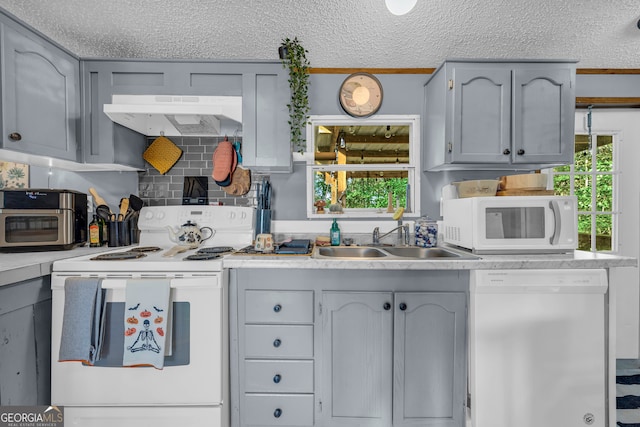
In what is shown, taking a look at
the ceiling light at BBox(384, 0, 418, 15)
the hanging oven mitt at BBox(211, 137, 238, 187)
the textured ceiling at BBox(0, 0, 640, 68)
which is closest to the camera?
the ceiling light at BBox(384, 0, 418, 15)

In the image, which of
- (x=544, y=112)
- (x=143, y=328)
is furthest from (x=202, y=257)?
(x=544, y=112)

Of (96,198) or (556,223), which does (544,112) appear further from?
(96,198)

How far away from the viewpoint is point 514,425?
1.57m

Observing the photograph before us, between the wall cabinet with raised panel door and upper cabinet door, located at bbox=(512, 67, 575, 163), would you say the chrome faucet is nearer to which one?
the wall cabinet with raised panel door

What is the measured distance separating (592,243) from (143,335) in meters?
3.33

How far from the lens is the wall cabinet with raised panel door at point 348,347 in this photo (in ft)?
5.27

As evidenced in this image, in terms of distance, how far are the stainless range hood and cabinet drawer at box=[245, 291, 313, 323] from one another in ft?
3.72

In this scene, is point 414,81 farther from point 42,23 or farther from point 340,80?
point 42,23

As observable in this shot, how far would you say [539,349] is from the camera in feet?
5.13

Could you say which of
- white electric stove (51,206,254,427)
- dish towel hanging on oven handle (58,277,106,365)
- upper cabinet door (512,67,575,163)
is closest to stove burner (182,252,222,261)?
white electric stove (51,206,254,427)

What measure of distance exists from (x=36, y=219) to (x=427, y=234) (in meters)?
2.42

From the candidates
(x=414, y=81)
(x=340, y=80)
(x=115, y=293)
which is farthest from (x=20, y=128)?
(x=414, y=81)

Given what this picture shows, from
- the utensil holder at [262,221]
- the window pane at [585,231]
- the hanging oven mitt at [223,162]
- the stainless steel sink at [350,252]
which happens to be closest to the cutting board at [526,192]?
the stainless steel sink at [350,252]

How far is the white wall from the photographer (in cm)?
247
